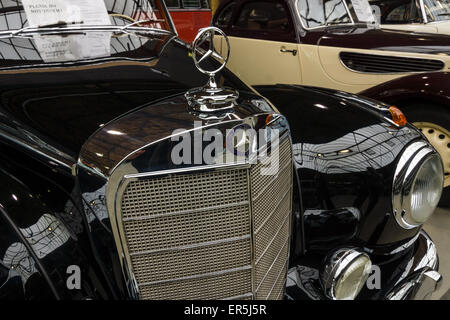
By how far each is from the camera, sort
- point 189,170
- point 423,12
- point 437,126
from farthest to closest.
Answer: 1. point 423,12
2. point 437,126
3. point 189,170

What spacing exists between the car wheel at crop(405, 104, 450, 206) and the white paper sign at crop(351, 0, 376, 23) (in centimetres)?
124

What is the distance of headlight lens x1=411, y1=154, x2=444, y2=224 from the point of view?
1.26 meters

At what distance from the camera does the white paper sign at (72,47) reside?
132cm

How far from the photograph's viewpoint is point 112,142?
895mm

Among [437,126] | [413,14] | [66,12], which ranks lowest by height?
[437,126]

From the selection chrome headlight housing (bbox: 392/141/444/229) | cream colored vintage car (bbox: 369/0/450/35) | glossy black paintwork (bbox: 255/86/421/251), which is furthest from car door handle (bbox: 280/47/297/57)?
chrome headlight housing (bbox: 392/141/444/229)

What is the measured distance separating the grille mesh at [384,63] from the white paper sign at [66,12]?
2023 mm

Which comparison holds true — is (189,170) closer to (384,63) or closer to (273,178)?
(273,178)

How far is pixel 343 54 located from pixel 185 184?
254cm

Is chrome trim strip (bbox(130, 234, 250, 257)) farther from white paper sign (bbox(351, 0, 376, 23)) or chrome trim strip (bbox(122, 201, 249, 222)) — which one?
white paper sign (bbox(351, 0, 376, 23))

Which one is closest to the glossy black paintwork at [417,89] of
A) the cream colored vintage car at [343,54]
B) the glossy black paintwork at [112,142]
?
the cream colored vintage car at [343,54]

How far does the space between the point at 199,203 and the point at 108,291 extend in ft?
1.08

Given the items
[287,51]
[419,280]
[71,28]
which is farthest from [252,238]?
[287,51]
